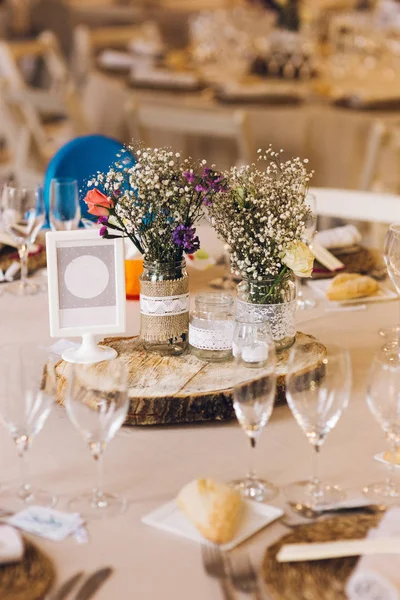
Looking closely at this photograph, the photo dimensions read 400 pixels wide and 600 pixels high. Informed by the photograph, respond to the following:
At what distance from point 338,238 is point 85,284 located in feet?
3.21

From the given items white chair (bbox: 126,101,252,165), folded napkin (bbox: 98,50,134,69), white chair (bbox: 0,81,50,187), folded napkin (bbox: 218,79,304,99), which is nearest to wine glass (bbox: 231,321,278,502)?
white chair (bbox: 126,101,252,165)

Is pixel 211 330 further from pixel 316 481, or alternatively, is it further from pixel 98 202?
pixel 316 481

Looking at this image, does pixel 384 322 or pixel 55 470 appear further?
pixel 384 322

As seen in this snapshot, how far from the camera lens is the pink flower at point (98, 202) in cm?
161

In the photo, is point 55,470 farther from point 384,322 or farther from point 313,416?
point 384,322

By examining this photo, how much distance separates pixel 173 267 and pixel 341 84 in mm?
3357

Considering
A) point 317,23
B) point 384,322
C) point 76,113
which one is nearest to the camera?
point 384,322

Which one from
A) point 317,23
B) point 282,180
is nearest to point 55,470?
point 282,180

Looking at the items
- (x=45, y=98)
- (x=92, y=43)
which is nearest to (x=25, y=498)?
(x=45, y=98)

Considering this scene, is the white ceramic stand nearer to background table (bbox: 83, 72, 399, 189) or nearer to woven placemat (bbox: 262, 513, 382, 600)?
woven placemat (bbox: 262, 513, 382, 600)

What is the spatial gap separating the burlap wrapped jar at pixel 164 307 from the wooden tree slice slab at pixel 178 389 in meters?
0.04

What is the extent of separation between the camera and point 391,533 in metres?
1.18

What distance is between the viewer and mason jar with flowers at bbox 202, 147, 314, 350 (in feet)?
5.29

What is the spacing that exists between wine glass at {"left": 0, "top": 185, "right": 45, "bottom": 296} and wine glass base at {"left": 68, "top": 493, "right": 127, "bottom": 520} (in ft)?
3.20
